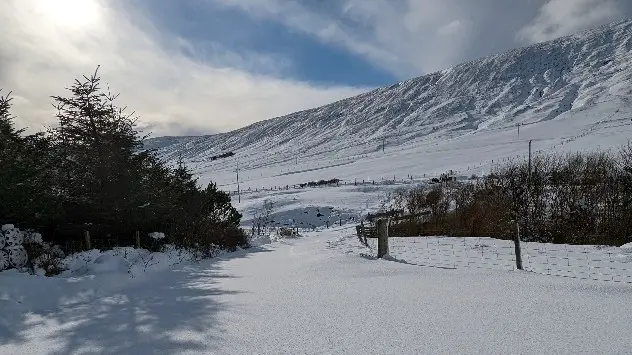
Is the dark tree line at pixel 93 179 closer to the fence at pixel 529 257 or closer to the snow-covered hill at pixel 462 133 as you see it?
the fence at pixel 529 257

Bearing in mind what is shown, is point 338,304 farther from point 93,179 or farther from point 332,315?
point 93,179

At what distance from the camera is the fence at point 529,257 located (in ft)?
26.6

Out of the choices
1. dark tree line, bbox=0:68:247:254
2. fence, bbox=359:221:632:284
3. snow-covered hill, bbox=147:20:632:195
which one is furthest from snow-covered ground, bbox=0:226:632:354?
snow-covered hill, bbox=147:20:632:195

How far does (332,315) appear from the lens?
517 centimetres

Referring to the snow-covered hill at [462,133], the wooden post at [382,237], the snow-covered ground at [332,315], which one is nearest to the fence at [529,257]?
the wooden post at [382,237]

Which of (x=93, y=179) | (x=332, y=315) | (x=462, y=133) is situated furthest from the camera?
(x=462, y=133)

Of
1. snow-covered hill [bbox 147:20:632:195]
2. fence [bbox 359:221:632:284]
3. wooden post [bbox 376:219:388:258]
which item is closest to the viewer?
fence [bbox 359:221:632:284]

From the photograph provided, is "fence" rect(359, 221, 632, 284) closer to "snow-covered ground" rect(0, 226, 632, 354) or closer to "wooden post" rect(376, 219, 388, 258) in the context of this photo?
"wooden post" rect(376, 219, 388, 258)

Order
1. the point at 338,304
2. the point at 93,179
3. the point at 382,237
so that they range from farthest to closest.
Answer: the point at 93,179 → the point at 382,237 → the point at 338,304

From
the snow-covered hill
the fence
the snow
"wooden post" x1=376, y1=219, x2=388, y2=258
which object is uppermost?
the snow-covered hill

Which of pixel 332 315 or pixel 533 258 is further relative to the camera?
pixel 533 258

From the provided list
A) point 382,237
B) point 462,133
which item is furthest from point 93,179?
point 462,133

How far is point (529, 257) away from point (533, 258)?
11 centimetres

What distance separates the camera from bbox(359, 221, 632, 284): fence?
8117 millimetres
